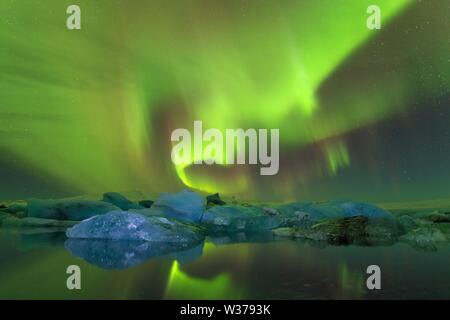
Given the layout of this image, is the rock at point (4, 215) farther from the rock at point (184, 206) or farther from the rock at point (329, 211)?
the rock at point (329, 211)

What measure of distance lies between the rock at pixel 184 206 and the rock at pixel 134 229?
1.44 m

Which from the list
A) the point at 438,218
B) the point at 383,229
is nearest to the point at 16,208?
the point at 383,229

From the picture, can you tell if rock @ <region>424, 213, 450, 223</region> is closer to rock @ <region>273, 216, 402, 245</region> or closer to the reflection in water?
rock @ <region>273, 216, 402, 245</region>

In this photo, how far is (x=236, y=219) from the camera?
28.9 feet

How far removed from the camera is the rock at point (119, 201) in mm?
9492

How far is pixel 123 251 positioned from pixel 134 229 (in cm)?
94

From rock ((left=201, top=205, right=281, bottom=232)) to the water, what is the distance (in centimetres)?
226

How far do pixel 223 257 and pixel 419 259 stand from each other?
2.10m

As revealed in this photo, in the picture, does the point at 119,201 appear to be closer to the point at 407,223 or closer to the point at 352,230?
the point at 352,230

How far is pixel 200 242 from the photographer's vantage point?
706cm

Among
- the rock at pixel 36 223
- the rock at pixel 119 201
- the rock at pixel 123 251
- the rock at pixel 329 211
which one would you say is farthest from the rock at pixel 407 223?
the rock at pixel 36 223

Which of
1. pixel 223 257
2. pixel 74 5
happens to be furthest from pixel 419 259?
pixel 74 5

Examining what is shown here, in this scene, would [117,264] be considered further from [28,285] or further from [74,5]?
[74,5]
